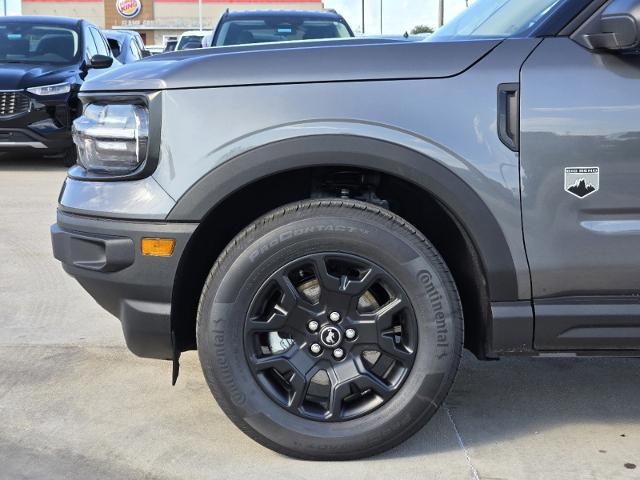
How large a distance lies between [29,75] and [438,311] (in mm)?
7672

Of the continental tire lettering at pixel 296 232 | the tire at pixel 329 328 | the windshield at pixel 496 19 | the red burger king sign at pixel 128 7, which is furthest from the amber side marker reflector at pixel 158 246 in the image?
the red burger king sign at pixel 128 7

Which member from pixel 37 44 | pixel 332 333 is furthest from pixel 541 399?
pixel 37 44

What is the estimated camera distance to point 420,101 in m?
2.64

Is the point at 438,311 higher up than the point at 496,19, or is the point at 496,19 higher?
the point at 496,19

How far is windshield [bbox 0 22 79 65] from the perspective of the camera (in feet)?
32.5

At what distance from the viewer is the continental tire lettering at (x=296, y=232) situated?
2703 mm

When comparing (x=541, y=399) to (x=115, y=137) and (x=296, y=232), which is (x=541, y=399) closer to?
(x=296, y=232)

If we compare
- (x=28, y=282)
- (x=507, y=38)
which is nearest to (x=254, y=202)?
(x=507, y=38)

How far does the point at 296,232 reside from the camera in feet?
8.88

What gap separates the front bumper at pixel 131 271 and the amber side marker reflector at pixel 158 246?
0.04 feet

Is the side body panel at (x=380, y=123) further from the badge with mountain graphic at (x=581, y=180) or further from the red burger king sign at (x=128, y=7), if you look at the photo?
the red burger king sign at (x=128, y=7)

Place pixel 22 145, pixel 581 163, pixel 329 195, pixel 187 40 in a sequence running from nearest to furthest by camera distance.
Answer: pixel 581 163, pixel 329 195, pixel 22 145, pixel 187 40

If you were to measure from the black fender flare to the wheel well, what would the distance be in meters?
0.09

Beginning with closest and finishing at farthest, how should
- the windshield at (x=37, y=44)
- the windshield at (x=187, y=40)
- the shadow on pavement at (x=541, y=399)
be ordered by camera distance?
the shadow on pavement at (x=541, y=399)
the windshield at (x=37, y=44)
the windshield at (x=187, y=40)
